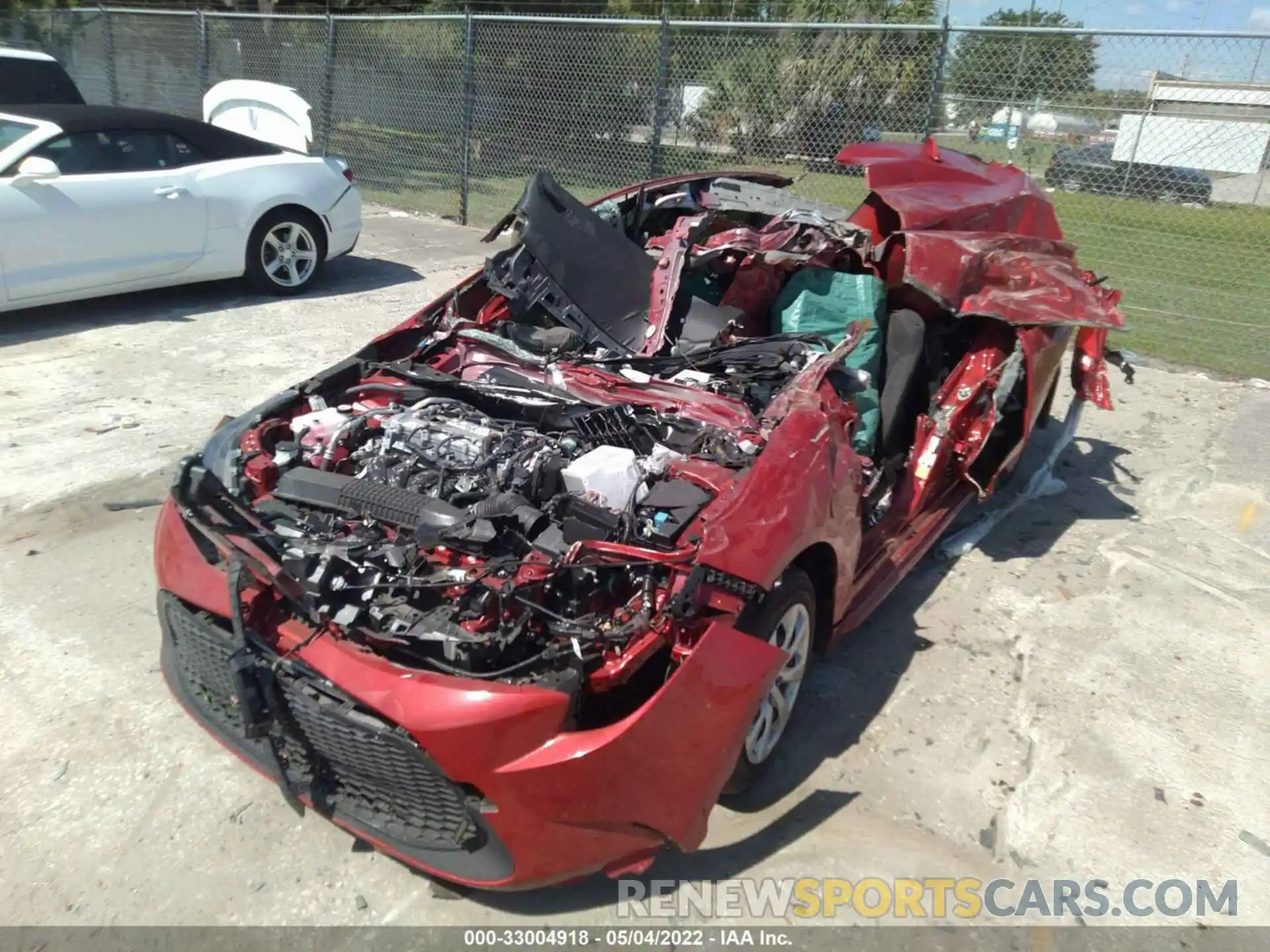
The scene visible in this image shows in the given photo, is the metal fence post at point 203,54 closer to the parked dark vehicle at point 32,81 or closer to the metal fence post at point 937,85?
the parked dark vehicle at point 32,81

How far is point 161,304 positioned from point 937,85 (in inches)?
282

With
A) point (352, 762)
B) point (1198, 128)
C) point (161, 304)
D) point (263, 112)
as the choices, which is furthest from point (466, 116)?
point (352, 762)

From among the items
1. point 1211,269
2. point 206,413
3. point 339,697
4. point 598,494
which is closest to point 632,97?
point 1211,269

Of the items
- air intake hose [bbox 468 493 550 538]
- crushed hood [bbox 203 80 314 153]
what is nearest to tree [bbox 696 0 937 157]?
crushed hood [bbox 203 80 314 153]

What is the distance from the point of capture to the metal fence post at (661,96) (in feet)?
33.3

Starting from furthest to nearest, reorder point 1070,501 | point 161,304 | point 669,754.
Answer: point 161,304
point 1070,501
point 669,754

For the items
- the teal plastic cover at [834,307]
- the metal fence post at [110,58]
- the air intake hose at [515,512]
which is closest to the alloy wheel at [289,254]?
the teal plastic cover at [834,307]

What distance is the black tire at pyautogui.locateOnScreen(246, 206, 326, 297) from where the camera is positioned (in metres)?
Result: 7.82

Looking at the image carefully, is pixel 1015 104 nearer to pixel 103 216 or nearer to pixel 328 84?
pixel 103 216

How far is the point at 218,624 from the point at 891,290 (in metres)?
3.31

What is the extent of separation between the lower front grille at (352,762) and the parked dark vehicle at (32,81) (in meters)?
8.21

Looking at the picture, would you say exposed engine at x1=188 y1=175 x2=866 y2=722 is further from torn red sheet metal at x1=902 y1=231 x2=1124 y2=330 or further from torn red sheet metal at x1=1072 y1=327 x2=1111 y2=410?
torn red sheet metal at x1=1072 y1=327 x2=1111 y2=410

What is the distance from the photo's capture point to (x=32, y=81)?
871 cm

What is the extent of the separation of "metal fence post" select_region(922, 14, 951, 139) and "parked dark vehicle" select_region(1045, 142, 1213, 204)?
4.93ft
